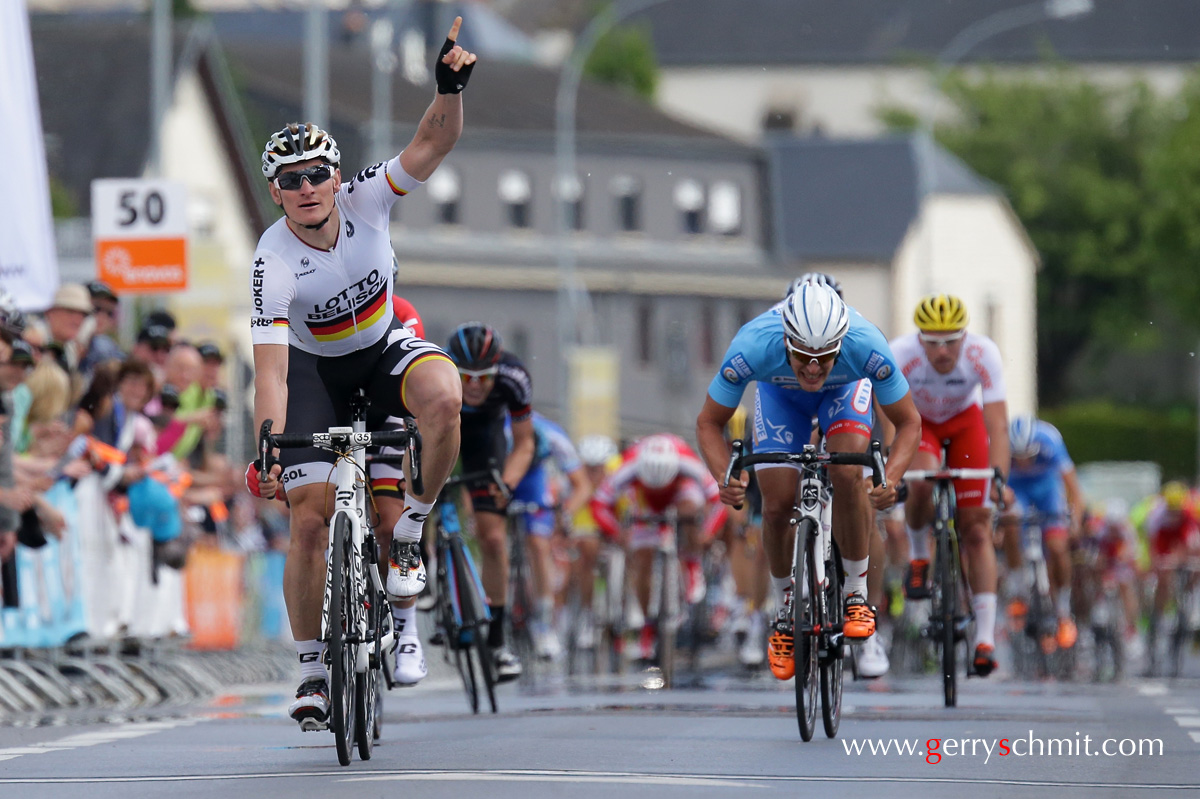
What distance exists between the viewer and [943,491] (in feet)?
45.2

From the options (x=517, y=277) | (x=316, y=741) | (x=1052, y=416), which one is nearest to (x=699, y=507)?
(x=316, y=741)

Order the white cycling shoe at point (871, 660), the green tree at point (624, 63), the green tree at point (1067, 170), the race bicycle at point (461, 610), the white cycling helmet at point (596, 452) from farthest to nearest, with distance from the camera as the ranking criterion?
the green tree at point (624, 63), the green tree at point (1067, 170), the white cycling helmet at point (596, 452), the race bicycle at point (461, 610), the white cycling shoe at point (871, 660)

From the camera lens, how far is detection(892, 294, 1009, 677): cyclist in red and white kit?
1396 centimetres

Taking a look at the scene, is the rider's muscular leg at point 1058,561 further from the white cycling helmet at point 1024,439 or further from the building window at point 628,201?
the building window at point 628,201

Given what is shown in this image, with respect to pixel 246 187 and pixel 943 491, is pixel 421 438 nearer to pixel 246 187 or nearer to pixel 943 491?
pixel 943 491

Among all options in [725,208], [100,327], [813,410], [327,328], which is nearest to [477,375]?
[813,410]

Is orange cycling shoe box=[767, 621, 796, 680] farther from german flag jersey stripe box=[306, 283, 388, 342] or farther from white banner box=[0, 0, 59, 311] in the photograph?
white banner box=[0, 0, 59, 311]

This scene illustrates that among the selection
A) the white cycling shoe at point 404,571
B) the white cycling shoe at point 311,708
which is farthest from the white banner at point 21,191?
the white cycling shoe at point 311,708

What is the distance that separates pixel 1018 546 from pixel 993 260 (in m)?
73.3

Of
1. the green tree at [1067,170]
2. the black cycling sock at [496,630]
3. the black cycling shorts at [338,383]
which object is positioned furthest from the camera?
the green tree at [1067,170]

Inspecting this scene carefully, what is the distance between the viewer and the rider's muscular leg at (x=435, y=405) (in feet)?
31.8

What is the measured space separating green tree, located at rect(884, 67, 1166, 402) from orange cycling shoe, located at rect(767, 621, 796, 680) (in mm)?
84657

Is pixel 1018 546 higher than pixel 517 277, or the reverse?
pixel 517 277

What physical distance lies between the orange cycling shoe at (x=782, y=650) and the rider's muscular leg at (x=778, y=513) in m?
0.75
